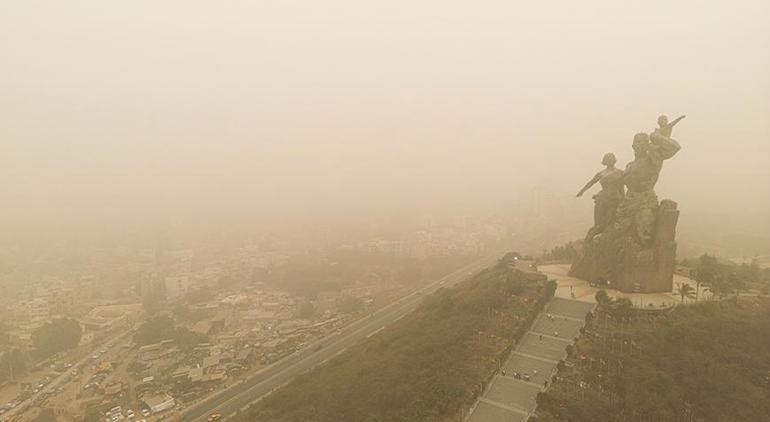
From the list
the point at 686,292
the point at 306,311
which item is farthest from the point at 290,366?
the point at 686,292

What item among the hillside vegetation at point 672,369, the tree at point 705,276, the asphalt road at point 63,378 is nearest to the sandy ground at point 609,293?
the tree at point 705,276

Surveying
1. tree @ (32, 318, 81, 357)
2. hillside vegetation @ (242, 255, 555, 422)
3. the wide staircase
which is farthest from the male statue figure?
tree @ (32, 318, 81, 357)

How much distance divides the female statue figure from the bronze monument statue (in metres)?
0.05

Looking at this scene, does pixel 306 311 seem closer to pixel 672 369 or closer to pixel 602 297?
pixel 602 297

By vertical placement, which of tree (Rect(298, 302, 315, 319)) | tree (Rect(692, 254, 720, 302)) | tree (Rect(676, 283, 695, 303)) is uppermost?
tree (Rect(692, 254, 720, 302))

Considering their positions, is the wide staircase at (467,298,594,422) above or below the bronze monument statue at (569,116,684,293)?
below

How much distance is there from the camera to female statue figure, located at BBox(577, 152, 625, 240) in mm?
27359

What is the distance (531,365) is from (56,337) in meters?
40.9

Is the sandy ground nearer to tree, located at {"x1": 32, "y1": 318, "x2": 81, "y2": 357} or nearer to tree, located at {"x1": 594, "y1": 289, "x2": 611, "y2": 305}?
tree, located at {"x1": 594, "y1": 289, "x2": 611, "y2": 305}

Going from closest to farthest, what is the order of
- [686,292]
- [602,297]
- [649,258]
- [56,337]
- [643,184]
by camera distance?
[686,292] < [602,297] < [649,258] < [643,184] < [56,337]

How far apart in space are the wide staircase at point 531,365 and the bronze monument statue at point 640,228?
10.8 ft

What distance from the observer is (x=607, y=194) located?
1090 inches

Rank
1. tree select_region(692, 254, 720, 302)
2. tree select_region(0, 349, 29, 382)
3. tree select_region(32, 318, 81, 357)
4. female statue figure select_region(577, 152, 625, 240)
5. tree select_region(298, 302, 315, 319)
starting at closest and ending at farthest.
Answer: tree select_region(692, 254, 720, 302) < female statue figure select_region(577, 152, 625, 240) < tree select_region(0, 349, 29, 382) < tree select_region(32, 318, 81, 357) < tree select_region(298, 302, 315, 319)

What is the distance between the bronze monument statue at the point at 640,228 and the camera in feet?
80.7
